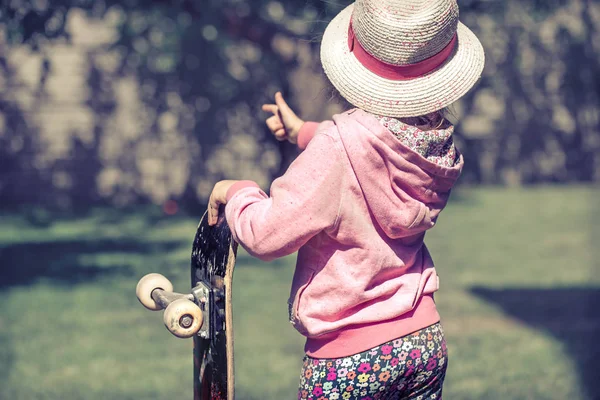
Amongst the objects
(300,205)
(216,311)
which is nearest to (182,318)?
(216,311)

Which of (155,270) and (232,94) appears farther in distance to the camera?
(232,94)

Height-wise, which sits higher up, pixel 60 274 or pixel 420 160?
pixel 420 160

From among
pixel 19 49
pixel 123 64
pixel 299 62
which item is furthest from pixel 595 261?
pixel 19 49

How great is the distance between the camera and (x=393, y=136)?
2033mm

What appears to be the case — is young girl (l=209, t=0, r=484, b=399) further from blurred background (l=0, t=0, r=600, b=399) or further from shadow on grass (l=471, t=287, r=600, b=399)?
shadow on grass (l=471, t=287, r=600, b=399)

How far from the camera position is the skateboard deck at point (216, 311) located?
2240mm

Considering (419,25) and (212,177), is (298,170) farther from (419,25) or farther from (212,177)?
(212,177)

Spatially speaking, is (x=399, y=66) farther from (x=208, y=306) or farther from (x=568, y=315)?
(x=568, y=315)

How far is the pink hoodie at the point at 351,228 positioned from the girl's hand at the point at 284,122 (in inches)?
21.0

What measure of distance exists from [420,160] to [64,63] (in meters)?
8.84

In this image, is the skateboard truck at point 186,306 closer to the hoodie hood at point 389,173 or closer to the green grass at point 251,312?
the hoodie hood at point 389,173

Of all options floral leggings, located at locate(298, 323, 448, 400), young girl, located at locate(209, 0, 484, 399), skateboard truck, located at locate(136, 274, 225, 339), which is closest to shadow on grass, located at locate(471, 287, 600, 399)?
floral leggings, located at locate(298, 323, 448, 400)

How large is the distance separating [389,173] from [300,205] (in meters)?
0.24

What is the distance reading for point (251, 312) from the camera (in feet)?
19.3
